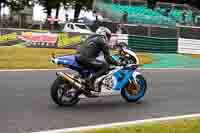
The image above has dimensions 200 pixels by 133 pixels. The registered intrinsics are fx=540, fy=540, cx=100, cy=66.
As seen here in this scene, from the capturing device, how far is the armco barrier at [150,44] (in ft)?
Result: 88.2

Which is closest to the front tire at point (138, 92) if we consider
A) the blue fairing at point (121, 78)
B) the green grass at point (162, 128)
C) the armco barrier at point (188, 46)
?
the blue fairing at point (121, 78)

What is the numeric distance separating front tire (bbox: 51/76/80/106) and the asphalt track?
0.16 meters

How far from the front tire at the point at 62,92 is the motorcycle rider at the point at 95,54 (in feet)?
1.12

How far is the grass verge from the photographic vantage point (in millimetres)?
17358

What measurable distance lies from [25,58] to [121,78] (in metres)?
9.91

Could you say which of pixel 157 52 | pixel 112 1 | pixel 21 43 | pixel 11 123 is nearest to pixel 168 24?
pixel 112 1

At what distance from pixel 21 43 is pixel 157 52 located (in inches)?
270

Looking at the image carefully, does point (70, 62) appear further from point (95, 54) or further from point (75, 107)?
point (75, 107)

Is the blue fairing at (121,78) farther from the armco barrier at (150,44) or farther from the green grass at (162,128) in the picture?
the armco barrier at (150,44)

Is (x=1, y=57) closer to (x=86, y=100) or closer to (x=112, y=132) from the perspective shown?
(x=86, y=100)

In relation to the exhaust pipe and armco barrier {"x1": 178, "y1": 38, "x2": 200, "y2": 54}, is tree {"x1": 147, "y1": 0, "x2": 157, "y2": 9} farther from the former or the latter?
the exhaust pipe

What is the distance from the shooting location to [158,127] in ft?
24.8

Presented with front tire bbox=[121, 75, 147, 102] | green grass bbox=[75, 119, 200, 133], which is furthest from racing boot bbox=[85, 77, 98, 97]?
green grass bbox=[75, 119, 200, 133]

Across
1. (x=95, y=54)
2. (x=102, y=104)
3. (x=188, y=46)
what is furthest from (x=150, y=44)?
(x=95, y=54)
